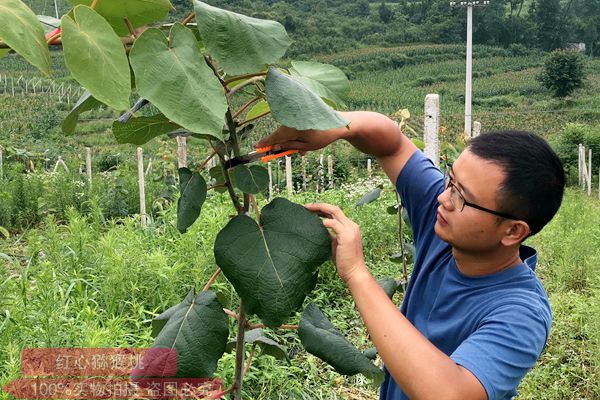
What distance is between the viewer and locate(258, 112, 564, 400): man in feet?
3.04

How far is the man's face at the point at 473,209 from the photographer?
1.04 meters

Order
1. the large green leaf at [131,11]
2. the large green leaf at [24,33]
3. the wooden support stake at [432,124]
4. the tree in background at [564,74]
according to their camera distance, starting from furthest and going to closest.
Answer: the tree in background at [564,74]
the wooden support stake at [432,124]
the large green leaf at [131,11]
the large green leaf at [24,33]

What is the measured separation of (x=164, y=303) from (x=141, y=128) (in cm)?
219

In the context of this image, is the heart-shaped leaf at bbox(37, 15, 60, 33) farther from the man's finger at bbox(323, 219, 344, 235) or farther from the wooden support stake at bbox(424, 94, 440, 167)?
the wooden support stake at bbox(424, 94, 440, 167)

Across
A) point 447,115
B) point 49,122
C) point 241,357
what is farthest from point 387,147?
point 447,115

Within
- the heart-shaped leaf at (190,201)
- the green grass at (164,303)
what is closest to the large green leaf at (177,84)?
the heart-shaped leaf at (190,201)

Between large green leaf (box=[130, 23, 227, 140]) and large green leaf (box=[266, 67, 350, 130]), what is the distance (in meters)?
0.10

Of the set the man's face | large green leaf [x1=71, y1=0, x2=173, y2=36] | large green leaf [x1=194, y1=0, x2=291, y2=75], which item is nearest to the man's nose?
the man's face

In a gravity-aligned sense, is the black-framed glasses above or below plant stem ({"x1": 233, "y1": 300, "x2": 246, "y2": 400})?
above

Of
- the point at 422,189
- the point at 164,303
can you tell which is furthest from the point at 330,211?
the point at 164,303

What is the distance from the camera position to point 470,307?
1112 millimetres

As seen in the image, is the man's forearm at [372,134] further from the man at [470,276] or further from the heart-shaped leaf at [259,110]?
the heart-shaped leaf at [259,110]

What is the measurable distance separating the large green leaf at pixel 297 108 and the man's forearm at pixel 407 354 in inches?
12.7

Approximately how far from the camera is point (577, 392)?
2994mm
